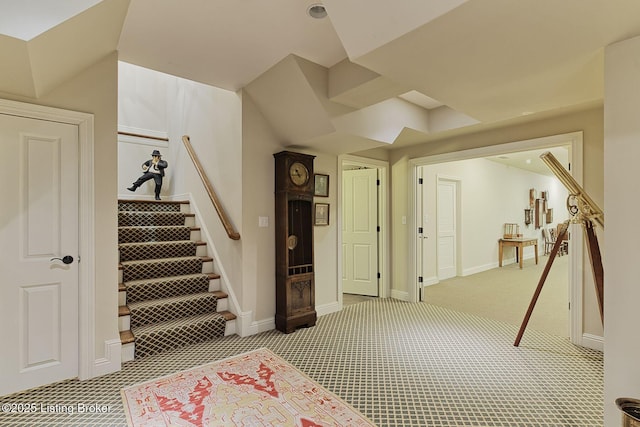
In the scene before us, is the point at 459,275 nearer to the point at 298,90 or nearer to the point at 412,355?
the point at 412,355

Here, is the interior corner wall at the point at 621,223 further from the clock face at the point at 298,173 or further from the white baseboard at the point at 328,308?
the white baseboard at the point at 328,308

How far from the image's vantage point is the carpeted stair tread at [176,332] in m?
2.84

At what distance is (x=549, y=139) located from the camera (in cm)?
337

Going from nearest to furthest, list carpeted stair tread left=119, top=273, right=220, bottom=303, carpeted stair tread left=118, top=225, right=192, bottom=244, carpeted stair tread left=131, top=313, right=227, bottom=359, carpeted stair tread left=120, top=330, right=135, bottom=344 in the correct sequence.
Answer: carpeted stair tread left=120, top=330, right=135, bottom=344
carpeted stair tread left=131, top=313, right=227, bottom=359
carpeted stair tread left=119, top=273, right=220, bottom=303
carpeted stair tread left=118, top=225, right=192, bottom=244

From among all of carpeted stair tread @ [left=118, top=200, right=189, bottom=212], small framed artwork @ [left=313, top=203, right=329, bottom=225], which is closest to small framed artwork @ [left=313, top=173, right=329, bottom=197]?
small framed artwork @ [left=313, top=203, right=329, bottom=225]

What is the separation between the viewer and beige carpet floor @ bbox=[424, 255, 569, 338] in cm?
391

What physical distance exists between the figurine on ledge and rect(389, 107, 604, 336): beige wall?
12.0ft

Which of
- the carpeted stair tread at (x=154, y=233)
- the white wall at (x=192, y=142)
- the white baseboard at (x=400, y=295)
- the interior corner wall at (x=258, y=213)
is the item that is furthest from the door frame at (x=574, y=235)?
the carpeted stair tread at (x=154, y=233)

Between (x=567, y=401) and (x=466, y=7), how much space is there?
2.52m

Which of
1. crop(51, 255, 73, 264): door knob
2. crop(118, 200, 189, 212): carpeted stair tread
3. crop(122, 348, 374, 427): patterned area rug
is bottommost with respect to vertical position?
crop(122, 348, 374, 427): patterned area rug

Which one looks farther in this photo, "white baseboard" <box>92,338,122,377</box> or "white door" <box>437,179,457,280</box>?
"white door" <box>437,179,457,280</box>

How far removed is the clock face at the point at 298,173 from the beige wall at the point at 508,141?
6.02 feet

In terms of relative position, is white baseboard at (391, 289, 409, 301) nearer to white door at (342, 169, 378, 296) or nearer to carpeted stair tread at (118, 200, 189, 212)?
white door at (342, 169, 378, 296)

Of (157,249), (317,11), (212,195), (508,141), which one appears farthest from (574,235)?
(157,249)
